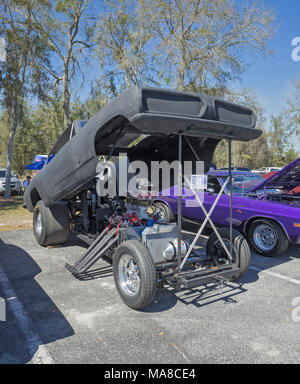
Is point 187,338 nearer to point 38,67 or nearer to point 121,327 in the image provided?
point 121,327

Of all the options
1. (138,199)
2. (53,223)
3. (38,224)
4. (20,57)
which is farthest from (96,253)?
(20,57)

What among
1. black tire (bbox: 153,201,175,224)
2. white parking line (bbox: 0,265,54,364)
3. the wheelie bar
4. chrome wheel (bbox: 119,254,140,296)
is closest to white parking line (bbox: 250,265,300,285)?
chrome wheel (bbox: 119,254,140,296)

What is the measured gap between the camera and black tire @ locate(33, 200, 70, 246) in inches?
241

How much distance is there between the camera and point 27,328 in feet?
10.8

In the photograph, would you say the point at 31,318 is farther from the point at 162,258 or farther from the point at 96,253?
the point at 162,258

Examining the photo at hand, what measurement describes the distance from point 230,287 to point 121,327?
191cm

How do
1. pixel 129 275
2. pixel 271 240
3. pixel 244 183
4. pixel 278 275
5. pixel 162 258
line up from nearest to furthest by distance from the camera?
pixel 129 275 → pixel 162 258 → pixel 278 275 → pixel 271 240 → pixel 244 183

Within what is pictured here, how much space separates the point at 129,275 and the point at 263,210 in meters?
3.44

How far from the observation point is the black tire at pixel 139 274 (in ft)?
11.1

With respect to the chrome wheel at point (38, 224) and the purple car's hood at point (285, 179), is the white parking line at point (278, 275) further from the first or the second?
the chrome wheel at point (38, 224)

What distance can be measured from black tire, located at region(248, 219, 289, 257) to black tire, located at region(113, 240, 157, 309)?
11.1ft

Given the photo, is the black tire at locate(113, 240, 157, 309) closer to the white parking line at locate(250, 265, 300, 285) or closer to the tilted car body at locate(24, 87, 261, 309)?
the tilted car body at locate(24, 87, 261, 309)

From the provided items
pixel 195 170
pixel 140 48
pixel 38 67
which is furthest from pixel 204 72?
pixel 195 170

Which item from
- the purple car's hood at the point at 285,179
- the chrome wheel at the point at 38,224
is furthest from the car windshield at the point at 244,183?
the chrome wheel at the point at 38,224
